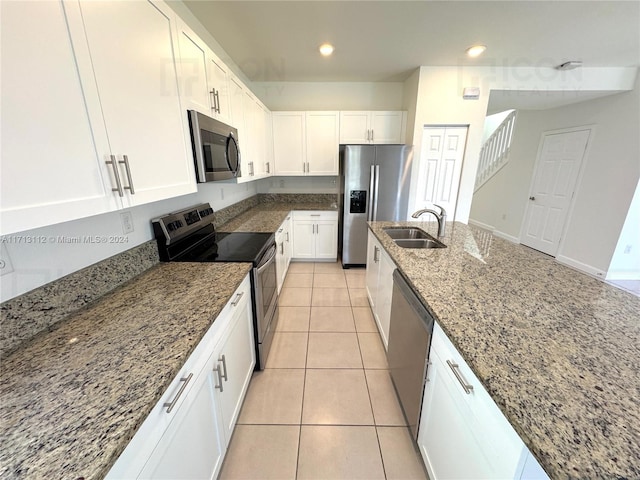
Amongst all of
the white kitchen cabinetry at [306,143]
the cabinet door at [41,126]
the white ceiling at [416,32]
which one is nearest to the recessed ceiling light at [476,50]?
the white ceiling at [416,32]

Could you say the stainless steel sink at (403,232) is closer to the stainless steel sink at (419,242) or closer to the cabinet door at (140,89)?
the stainless steel sink at (419,242)

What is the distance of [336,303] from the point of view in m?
2.75

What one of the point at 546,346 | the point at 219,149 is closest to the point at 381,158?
the point at 219,149

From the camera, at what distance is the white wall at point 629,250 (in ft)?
10.2

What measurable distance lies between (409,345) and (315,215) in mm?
2545

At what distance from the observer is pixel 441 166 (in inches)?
135

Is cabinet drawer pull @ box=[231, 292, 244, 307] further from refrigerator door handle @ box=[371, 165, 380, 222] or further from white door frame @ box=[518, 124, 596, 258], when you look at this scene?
white door frame @ box=[518, 124, 596, 258]

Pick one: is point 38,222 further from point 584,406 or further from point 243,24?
point 243,24

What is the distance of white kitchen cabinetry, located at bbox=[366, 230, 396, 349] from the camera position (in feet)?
6.06

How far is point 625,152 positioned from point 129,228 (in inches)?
213

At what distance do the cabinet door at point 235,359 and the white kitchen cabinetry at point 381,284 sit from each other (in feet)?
3.30

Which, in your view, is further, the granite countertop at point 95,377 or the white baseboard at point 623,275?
the white baseboard at point 623,275

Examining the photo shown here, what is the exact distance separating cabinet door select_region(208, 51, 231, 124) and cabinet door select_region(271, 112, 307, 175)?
168 cm

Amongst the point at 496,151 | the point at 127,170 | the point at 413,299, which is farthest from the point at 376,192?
the point at 496,151
